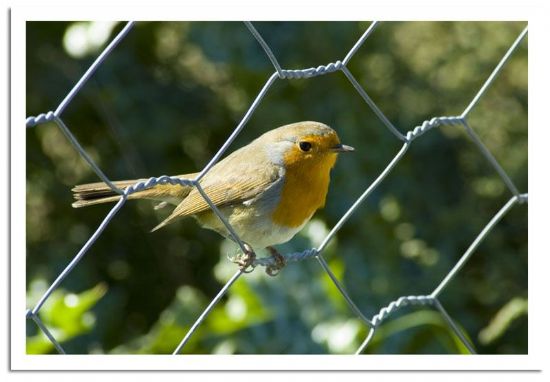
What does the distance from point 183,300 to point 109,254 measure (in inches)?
17.5

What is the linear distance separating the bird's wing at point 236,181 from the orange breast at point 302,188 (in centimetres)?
3

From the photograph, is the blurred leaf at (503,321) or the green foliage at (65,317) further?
the blurred leaf at (503,321)

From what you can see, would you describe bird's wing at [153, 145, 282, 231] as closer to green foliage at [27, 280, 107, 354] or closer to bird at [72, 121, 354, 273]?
bird at [72, 121, 354, 273]

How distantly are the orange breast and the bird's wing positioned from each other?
1.2 inches

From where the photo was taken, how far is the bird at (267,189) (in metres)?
1.87

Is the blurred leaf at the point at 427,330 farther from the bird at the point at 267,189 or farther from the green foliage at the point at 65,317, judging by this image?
the green foliage at the point at 65,317

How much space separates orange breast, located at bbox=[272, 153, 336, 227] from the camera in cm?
188

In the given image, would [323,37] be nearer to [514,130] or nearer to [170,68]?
Answer: [170,68]

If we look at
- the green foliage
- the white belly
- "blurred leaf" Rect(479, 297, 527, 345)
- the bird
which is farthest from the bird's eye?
"blurred leaf" Rect(479, 297, 527, 345)
